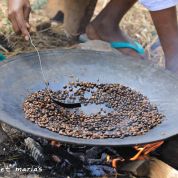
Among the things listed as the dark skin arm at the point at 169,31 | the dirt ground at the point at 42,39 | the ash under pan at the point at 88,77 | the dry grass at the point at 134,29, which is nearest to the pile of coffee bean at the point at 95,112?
the ash under pan at the point at 88,77

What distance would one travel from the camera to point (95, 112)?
2174 millimetres

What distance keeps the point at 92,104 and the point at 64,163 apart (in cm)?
34

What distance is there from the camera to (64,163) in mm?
2111

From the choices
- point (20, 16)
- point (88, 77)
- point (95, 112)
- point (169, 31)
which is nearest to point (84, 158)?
point (95, 112)

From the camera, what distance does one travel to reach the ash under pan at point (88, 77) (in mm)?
1974

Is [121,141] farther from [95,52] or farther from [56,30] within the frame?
[56,30]

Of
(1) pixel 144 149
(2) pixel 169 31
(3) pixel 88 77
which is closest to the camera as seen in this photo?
(1) pixel 144 149

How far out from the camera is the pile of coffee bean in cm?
193

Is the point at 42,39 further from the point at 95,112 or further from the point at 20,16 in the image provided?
the point at 95,112

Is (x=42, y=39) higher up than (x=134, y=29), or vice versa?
(x=42, y=39)

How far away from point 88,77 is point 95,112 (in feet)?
0.99

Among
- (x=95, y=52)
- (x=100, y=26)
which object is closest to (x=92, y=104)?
(x=95, y=52)

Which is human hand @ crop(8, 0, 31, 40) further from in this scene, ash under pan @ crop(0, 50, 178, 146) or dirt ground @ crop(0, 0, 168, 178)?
dirt ground @ crop(0, 0, 168, 178)

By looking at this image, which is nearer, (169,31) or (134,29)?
(169,31)
